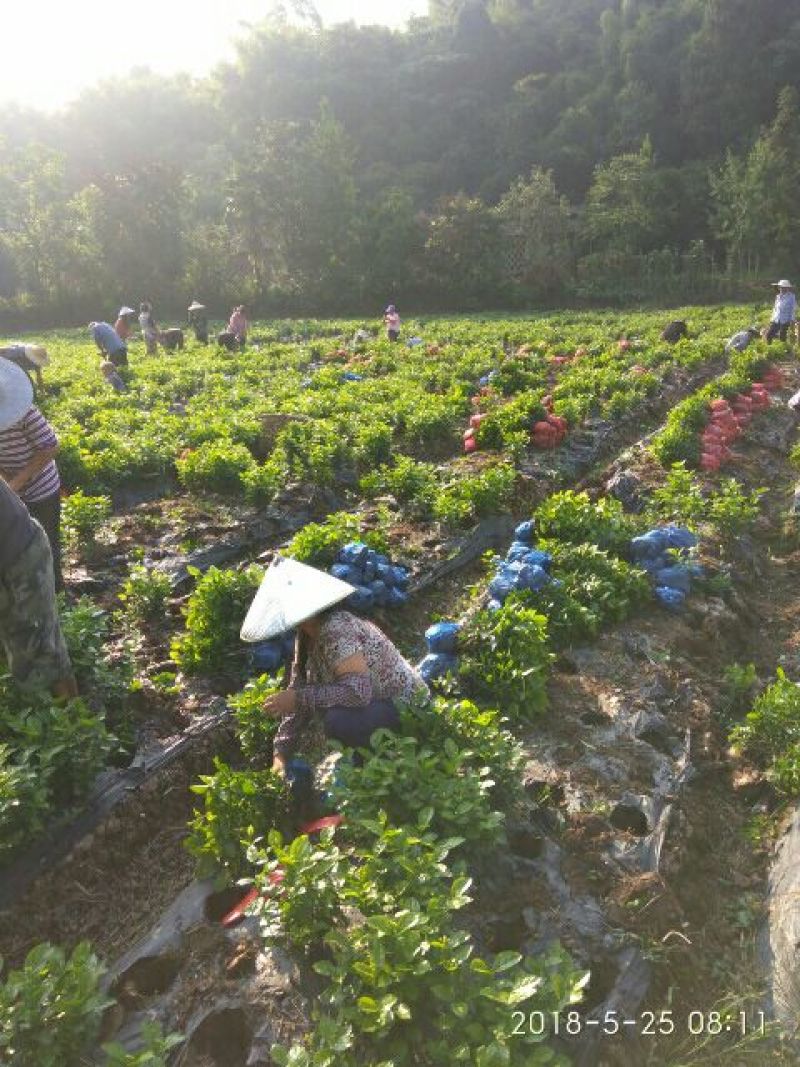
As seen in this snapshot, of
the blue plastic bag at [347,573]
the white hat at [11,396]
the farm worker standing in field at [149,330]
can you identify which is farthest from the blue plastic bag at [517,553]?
the farm worker standing in field at [149,330]

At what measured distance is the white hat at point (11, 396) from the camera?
4.29 meters

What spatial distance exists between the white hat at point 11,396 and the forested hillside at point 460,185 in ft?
114

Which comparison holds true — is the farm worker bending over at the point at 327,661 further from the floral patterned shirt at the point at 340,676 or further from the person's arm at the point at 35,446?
the person's arm at the point at 35,446

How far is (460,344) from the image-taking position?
19.8 m

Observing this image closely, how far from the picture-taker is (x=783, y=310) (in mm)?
16125

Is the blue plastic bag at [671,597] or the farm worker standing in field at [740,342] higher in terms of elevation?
the farm worker standing in field at [740,342]

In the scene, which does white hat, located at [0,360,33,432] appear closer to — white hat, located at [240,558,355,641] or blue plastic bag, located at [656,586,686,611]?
white hat, located at [240,558,355,641]

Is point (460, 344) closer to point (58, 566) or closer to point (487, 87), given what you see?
point (58, 566)

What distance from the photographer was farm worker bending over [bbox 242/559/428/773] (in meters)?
3.41

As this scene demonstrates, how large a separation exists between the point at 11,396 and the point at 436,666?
3.10 m

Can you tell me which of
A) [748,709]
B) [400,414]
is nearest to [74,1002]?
[748,709]

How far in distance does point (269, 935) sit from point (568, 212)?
1618 inches

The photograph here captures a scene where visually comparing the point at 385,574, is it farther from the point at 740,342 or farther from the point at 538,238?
the point at 538,238

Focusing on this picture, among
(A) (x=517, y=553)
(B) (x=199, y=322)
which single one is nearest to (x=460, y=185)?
(B) (x=199, y=322)
